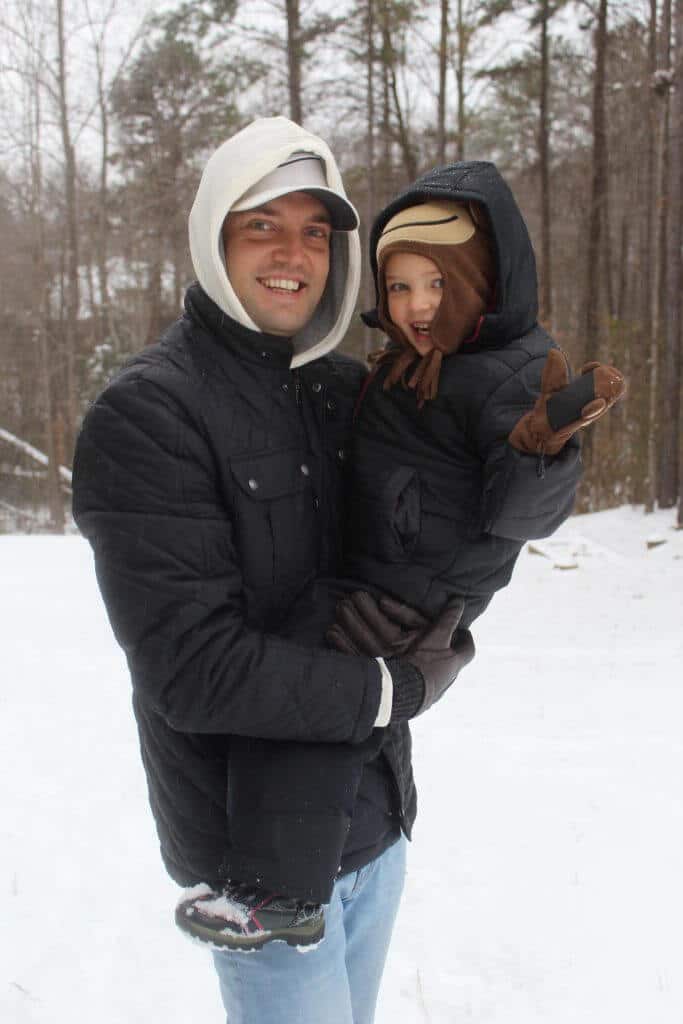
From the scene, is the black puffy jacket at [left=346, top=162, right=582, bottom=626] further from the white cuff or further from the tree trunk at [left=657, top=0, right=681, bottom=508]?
the tree trunk at [left=657, top=0, right=681, bottom=508]

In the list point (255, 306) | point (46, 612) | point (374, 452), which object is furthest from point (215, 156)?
point (46, 612)

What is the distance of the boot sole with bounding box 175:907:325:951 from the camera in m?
1.31

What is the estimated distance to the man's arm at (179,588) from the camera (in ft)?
3.95

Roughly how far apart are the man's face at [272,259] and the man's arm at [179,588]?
0.29 meters

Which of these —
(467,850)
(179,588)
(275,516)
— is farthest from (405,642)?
(467,850)

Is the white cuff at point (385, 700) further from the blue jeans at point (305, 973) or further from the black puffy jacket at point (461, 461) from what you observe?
the blue jeans at point (305, 973)

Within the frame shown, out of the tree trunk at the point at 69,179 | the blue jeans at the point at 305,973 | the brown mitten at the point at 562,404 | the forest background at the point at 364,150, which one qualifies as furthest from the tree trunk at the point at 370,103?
the blue jeans at the point at 305,973

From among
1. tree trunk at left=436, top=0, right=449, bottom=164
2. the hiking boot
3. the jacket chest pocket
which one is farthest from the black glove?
tree trunk at left=436, top=0, right=449, bottom=164

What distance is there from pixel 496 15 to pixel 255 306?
1451cm

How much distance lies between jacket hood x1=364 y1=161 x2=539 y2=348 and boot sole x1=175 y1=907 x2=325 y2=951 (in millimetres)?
1107

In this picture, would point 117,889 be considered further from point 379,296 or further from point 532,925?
point 379,296

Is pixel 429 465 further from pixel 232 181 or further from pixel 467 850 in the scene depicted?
pixel 467 850

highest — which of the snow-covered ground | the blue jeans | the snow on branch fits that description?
Result: the snow on branch

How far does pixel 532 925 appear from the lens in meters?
3.01
